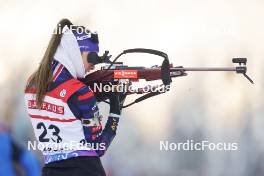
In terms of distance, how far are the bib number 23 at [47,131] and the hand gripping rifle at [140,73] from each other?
0.29m

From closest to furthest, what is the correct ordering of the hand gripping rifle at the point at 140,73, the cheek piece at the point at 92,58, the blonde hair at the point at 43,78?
the blonde hair at the point at 43,78 → the cheek piece at the point at 92,58 → the hand gripping rifle at the point at 140,73

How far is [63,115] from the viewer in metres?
1.62

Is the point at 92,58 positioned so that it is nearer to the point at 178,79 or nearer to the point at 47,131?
the point at 47,131

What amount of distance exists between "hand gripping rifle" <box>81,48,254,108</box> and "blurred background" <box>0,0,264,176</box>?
2.0 inches

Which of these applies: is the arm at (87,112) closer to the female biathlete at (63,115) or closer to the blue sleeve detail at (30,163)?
the female biathlete at (63,115)

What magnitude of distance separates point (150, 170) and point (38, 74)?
936 millimetres

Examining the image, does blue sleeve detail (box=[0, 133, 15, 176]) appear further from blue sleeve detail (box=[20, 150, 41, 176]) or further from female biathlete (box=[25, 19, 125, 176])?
female biathlete (box=[25, 19, 125, 176])

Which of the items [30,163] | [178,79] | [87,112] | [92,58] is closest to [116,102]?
[92,58]

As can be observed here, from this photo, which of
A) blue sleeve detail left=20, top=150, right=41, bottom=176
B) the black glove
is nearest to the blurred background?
blue sleeve detail left=20, top=150, right=41, bottom=176

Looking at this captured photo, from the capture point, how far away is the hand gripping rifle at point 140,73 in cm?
200

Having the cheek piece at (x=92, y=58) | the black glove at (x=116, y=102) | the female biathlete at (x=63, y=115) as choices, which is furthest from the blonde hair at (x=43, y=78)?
the black glove at (x=116, y=102)

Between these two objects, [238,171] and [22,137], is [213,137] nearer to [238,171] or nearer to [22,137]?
[238,171]

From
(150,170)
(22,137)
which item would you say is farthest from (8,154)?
(150,170)

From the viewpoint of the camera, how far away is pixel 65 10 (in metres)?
2.39
